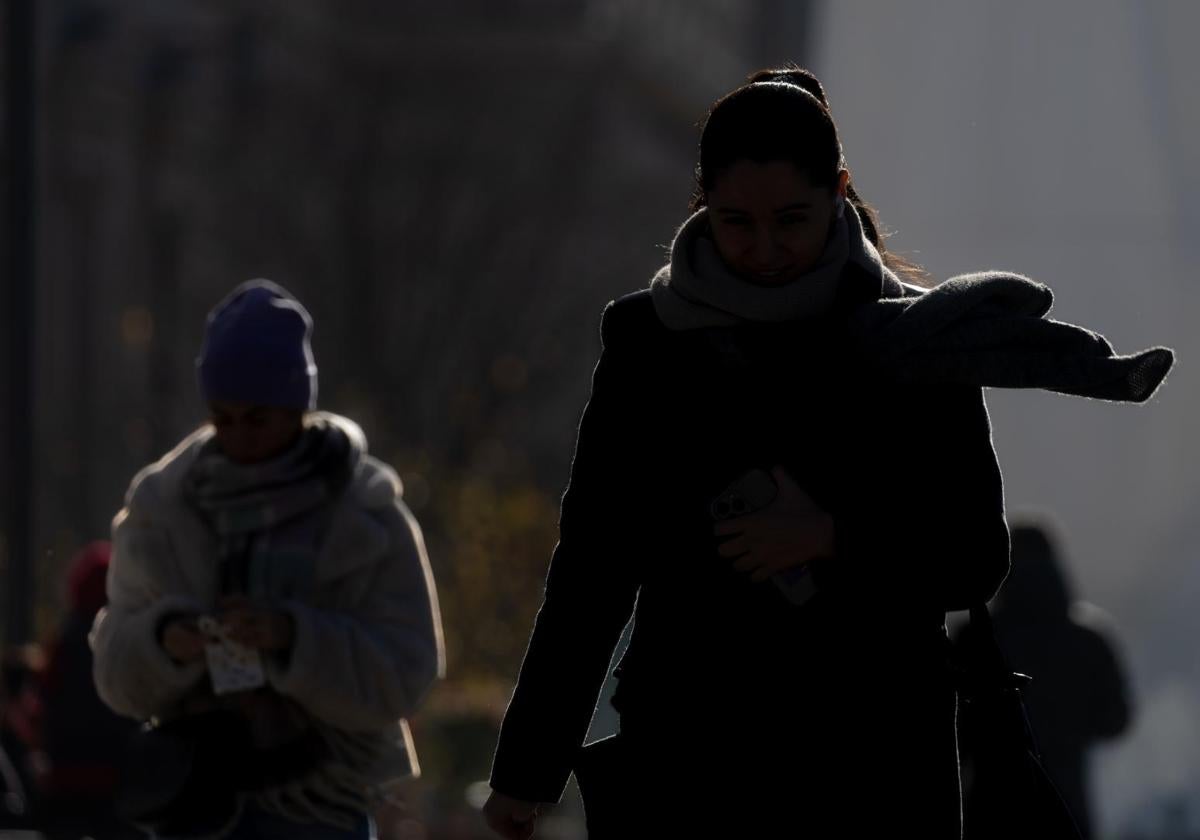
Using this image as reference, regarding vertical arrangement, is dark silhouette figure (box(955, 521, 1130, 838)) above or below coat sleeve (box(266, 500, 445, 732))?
below

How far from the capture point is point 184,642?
19.4ft

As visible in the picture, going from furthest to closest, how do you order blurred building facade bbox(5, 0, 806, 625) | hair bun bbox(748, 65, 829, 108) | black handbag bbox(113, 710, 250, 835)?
1. blurred building facade bbox(5, 0, 806, 625)
2. black handbag bbox(113, 710, 250, 835)
3. hair bun bbox(748, 65, 829, 108)

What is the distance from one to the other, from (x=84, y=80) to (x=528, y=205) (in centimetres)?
621

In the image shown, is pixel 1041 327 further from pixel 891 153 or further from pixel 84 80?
pixel 84 80

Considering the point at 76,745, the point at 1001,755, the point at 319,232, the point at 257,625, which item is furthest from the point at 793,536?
the point at 319,232

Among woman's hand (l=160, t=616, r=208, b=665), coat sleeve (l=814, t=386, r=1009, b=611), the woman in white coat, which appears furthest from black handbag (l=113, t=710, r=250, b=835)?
coat sleeve (l=814, t=386, r=1009, b=611)

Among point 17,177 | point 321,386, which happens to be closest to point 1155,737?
point 17,177

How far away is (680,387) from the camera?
407 centimetres

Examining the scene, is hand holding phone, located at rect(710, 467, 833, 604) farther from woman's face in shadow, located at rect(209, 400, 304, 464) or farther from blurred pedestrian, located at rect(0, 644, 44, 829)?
blurred pedestrian, located at rect(0, 644, 44, 829)

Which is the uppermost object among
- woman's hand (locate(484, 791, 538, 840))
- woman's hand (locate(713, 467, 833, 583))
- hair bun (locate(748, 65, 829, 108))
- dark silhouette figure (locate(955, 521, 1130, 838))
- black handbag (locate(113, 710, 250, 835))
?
hair bun (locate(748, 65, 829, 108))

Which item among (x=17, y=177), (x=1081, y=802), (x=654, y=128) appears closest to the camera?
(x=1081, y=802)

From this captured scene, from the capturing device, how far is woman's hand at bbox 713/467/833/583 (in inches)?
154

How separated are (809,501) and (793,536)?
7cm

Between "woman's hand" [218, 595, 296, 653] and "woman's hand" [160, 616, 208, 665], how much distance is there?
2.2 inches
